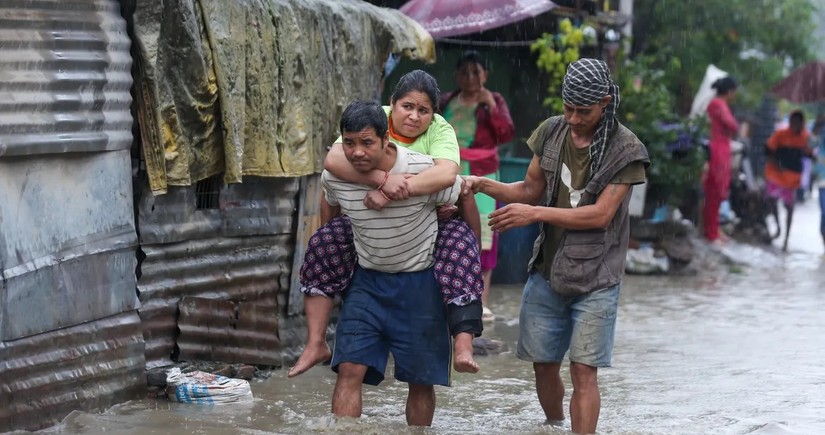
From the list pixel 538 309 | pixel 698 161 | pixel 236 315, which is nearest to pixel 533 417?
pixel 538 309

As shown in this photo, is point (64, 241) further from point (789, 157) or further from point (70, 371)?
point (789, 157)

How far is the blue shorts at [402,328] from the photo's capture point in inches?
201

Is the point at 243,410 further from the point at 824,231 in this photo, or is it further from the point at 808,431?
the point at 824,231

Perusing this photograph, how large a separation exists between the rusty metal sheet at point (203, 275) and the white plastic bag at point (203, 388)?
0.20 m

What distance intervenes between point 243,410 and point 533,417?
145 cm

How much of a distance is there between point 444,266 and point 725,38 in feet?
55.3

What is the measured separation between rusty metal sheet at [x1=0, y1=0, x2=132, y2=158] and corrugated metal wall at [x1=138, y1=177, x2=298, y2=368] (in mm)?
610

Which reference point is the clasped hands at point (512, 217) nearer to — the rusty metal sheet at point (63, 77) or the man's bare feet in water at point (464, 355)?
the man's bare feet in water at point (464, 355)

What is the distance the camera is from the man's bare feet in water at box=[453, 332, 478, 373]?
192 inches

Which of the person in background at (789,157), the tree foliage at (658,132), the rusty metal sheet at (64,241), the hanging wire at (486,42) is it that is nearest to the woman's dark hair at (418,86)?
the rusty metal sheet at (64,241)

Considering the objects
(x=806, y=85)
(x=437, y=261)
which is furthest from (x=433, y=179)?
(x=806, y=85)

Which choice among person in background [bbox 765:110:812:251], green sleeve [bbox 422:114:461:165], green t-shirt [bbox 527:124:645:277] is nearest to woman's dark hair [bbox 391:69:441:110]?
green sleeve [bbox 422:114:461:165]

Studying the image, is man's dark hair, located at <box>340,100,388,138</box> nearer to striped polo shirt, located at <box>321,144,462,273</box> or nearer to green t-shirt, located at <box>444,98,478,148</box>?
striped polo shirt, located at <box>321,144,462,273</box>

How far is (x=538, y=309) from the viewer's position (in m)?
5.46
